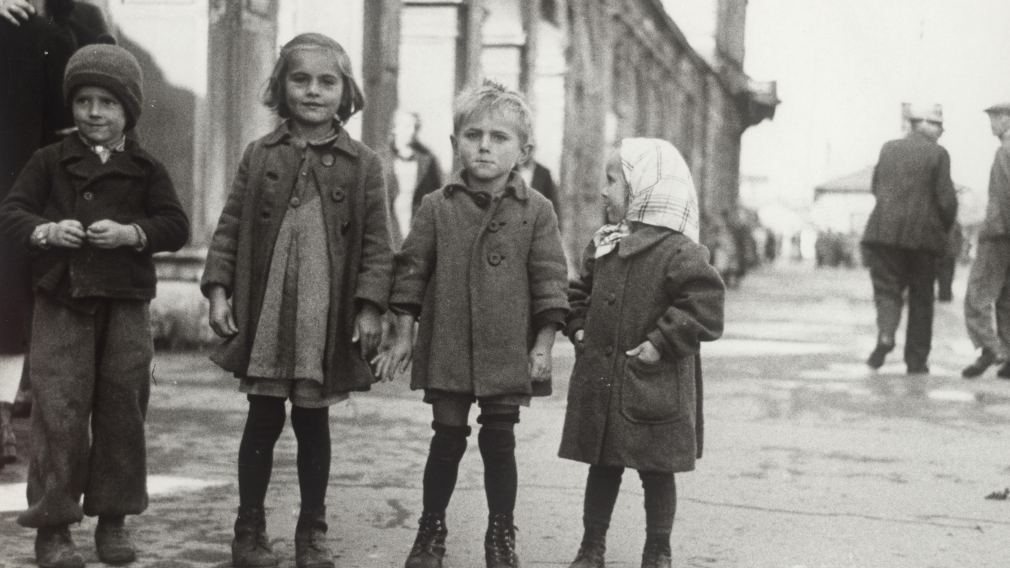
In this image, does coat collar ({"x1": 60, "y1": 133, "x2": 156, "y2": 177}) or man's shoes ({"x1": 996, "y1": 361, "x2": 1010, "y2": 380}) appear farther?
man's shoes ({"x1": 996, "y1": 361, "x2": 1010, "y2": 380})

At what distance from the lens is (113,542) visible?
434cm

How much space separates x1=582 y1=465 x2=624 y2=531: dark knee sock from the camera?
176 inches

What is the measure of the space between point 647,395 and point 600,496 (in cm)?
34

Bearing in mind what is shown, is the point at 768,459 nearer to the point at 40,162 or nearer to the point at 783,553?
the point at 783,553

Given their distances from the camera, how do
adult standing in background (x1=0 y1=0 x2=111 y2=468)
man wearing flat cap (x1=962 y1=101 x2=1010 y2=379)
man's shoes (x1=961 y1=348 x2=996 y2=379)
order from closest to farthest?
adult standing in background (x1=0 y1=0 x2=111 y2=468) → man's shoes (x1=961 y1=348 x2=996 y2=379) → man wearing flat cap (x1=962 y1=101 x2=1010 y2=379)

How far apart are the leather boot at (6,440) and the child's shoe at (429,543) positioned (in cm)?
191

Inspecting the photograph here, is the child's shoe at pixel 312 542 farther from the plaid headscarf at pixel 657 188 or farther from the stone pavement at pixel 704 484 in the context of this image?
Answer: the plaid headscarf at pixel 657 188

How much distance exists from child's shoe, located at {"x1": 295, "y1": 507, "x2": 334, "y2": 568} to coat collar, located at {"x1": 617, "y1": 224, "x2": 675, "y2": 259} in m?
1.11

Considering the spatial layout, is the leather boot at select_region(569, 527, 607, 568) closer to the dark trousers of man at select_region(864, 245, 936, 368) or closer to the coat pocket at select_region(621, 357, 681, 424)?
the coat pocket at select_region(621, 357, 681, 424)

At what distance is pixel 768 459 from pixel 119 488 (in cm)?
325

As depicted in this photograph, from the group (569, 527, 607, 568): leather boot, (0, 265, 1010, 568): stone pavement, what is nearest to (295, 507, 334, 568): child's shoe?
(0, 265, 1010, 568): stone pavement

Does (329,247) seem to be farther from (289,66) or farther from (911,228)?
(911,228)

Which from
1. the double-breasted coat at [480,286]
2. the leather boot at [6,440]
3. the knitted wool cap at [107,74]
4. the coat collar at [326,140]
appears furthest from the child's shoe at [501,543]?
the leather boot at [6,440]

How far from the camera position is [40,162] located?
437 cm
